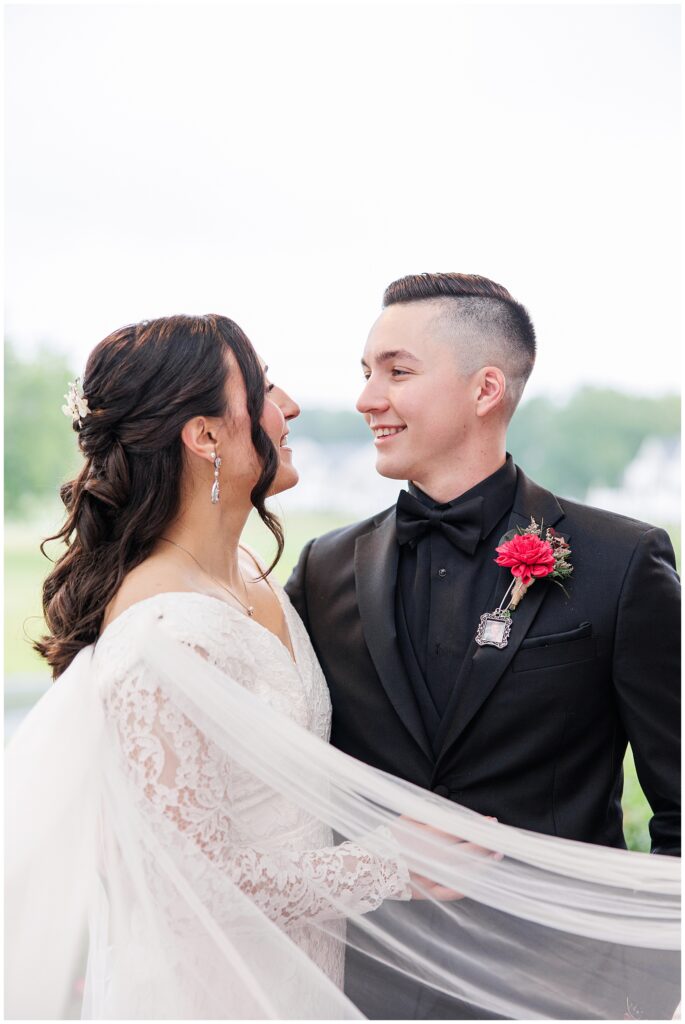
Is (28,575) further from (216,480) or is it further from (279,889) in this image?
(279,889)

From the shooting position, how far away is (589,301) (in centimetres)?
373

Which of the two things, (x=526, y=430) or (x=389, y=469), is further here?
(x=526, y=430)

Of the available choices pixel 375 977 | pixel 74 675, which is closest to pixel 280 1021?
pixel 375 977

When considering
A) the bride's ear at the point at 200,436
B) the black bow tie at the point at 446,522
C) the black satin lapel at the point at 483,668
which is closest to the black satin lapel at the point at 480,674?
the black satin lapel at the point at 483,668

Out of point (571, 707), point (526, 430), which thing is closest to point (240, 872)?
point (571, 707)

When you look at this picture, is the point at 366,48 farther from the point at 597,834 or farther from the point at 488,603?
the point at 597,834

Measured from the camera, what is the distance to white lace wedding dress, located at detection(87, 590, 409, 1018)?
1.56 m

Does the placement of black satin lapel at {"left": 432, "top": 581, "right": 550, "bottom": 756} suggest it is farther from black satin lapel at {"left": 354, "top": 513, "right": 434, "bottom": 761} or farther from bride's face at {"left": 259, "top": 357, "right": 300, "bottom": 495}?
bride's face at {"left": 259, "top": 357, "right": 300, "bottom": 495}

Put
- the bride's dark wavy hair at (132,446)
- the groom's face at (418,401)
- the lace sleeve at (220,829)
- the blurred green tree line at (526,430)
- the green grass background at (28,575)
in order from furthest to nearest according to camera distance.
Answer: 1. the blurred green tree line at (526,430)
2. the green grass background at (28,575)
3. the groom's face at (418,401)
4. the bride's dark wavy hair at (132,446)
5. the lace sleeve at (220,829)

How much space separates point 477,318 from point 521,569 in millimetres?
604

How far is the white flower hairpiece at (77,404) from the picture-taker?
1892 mm

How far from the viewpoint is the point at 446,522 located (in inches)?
82.0

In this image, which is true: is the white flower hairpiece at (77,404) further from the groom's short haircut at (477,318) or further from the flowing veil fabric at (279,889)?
the groom's short haircut at (477,318)

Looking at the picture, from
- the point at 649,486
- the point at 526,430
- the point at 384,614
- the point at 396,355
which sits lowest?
the point at 649,486
